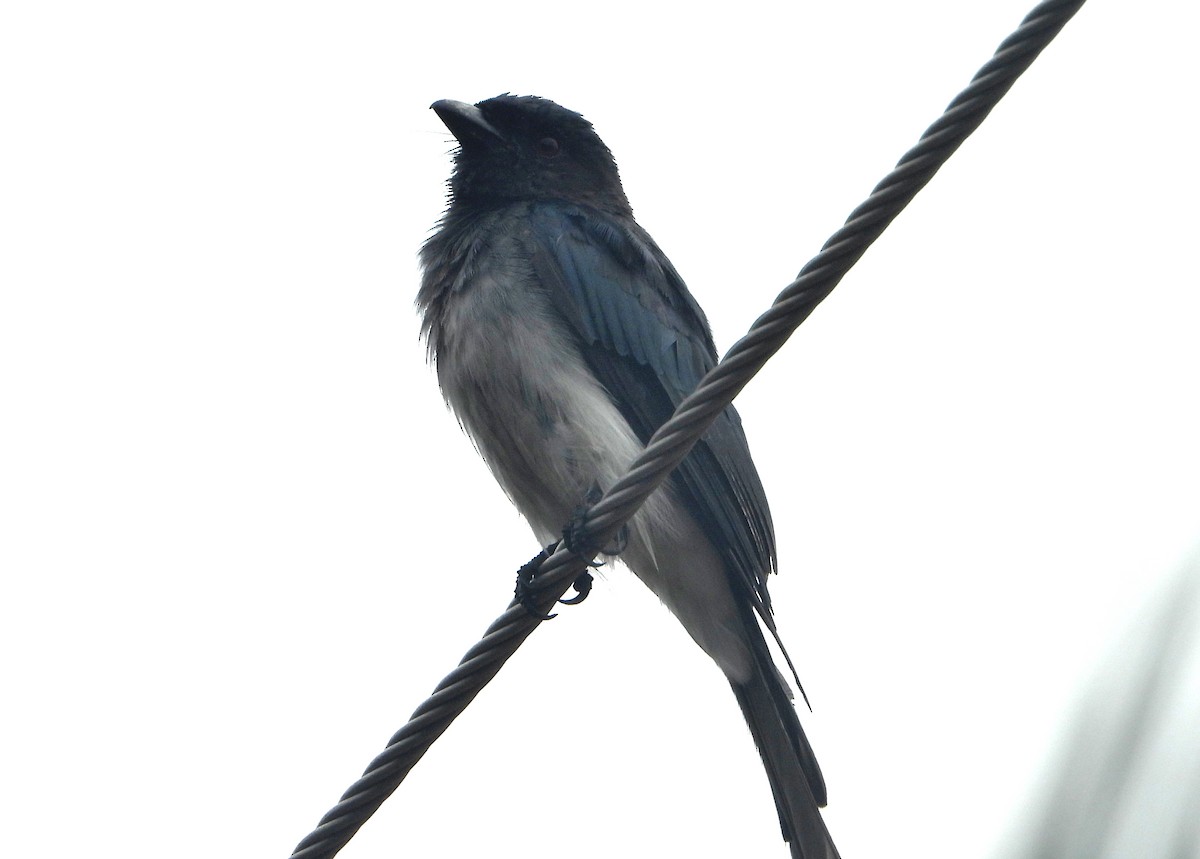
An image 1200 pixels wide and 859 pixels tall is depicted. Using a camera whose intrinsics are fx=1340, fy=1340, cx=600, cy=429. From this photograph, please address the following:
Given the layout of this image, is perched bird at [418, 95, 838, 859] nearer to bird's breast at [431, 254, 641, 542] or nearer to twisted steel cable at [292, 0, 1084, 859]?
bird's breast at [431, 254, 641, 542]

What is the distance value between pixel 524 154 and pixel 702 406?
11.5 feet

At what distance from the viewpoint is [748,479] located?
18.8 ft

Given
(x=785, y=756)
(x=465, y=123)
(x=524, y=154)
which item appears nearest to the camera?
(x=785, y=756)

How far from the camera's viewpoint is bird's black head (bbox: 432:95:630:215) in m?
6.46

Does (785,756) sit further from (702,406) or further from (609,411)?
(702,406)

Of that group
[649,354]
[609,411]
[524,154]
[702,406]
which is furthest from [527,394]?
[702,406]

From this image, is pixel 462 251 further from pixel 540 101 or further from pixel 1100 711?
pixel 1100 711

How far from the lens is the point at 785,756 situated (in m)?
5.33

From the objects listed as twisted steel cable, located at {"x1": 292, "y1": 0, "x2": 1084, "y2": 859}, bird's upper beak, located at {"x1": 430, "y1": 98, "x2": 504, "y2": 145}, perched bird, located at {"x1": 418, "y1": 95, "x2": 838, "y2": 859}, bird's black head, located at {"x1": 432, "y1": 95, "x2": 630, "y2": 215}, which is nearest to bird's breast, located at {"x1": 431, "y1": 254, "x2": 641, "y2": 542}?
perched bird, located at {"x1": 418, "y1": 95, "x2": 838, "y2": 859}

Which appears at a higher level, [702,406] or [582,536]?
[702,406]

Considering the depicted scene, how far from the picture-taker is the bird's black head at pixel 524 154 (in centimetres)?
646

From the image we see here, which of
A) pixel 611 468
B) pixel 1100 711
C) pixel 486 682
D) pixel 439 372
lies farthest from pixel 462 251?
pixel 1100 711

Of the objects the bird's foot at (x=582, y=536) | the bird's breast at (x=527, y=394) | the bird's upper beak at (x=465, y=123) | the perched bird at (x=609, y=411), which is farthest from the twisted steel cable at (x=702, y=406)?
the bird's upper beak at (x=465, y=123)

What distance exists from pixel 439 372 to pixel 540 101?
180 centimetres
